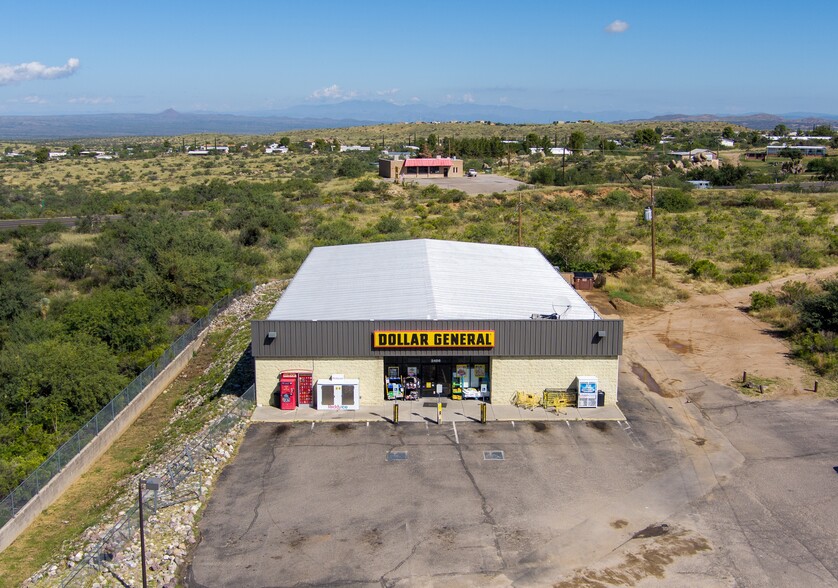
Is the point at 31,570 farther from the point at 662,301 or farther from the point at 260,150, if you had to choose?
the point at 260,150

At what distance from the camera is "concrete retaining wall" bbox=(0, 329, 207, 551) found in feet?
62.4

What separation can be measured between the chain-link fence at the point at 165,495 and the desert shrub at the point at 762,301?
92.7 feet

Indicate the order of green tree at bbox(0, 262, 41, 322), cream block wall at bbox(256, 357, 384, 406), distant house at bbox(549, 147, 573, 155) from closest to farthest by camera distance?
1. cream block wall at bbox(256, 357, 384, 406)
2. green tree at bbox(0, 262, 41, 322)
3. distant house at bbox(549, 147, 573, 155)

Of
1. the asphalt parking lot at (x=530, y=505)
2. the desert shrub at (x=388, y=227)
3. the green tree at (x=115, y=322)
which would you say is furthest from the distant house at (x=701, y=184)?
the green tree at (x=115, y=322)

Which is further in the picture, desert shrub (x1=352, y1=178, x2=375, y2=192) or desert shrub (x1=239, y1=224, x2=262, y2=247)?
desert shrub (x1=352, y1=178, x2=375, y2=192)

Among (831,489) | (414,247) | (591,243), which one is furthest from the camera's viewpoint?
(591,243)

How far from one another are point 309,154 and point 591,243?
96.8 meters

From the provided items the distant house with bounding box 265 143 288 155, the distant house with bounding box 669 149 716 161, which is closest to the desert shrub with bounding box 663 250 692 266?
the distant house with bounding box 669 149 716 161

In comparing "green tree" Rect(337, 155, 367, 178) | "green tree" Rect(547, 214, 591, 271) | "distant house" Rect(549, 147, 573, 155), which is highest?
"distant house" Rect(549, 147, 573, 155)

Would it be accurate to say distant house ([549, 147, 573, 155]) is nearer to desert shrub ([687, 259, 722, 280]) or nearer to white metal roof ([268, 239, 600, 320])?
desert shrub ([687, 259, 722, 280])

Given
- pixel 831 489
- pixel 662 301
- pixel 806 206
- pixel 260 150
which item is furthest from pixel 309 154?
pixel 831 489

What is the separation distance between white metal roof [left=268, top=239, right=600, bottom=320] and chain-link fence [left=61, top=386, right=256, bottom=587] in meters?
4.56

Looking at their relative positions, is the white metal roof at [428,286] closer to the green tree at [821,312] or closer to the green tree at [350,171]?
the green tree at [821,312]

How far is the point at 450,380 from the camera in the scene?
26.0m
